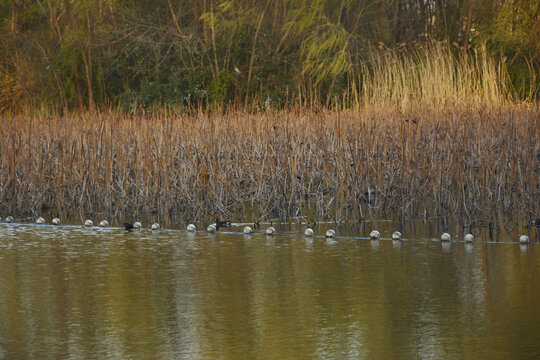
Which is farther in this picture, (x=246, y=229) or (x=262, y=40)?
(x=262, y=40)

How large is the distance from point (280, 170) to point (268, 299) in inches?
158

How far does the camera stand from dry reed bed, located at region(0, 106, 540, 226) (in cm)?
867

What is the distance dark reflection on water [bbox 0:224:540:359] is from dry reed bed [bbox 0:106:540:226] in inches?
53.6

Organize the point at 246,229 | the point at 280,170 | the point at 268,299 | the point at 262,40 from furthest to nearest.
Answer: the point at 262,40 < the point at 280,170 < the point at 246,229 < the point at 268,299

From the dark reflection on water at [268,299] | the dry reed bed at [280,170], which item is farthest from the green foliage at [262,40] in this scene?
the dark reflection on water at [268,299]

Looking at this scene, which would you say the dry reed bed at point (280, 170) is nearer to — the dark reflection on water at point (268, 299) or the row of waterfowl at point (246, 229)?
the row of waterfowl at point (246, 229)

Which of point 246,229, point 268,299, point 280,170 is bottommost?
point 268,299

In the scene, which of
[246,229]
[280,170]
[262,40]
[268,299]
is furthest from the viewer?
[262,40]

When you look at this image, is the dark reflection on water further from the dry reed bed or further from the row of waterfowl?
the dry reed bed

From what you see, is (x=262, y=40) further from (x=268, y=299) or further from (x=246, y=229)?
(x=268, y=299)

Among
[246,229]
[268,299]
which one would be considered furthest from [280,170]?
[268,299]

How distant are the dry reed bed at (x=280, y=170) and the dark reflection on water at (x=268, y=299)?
1362 mm

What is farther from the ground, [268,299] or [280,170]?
[280,170]

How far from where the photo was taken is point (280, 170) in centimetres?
916
